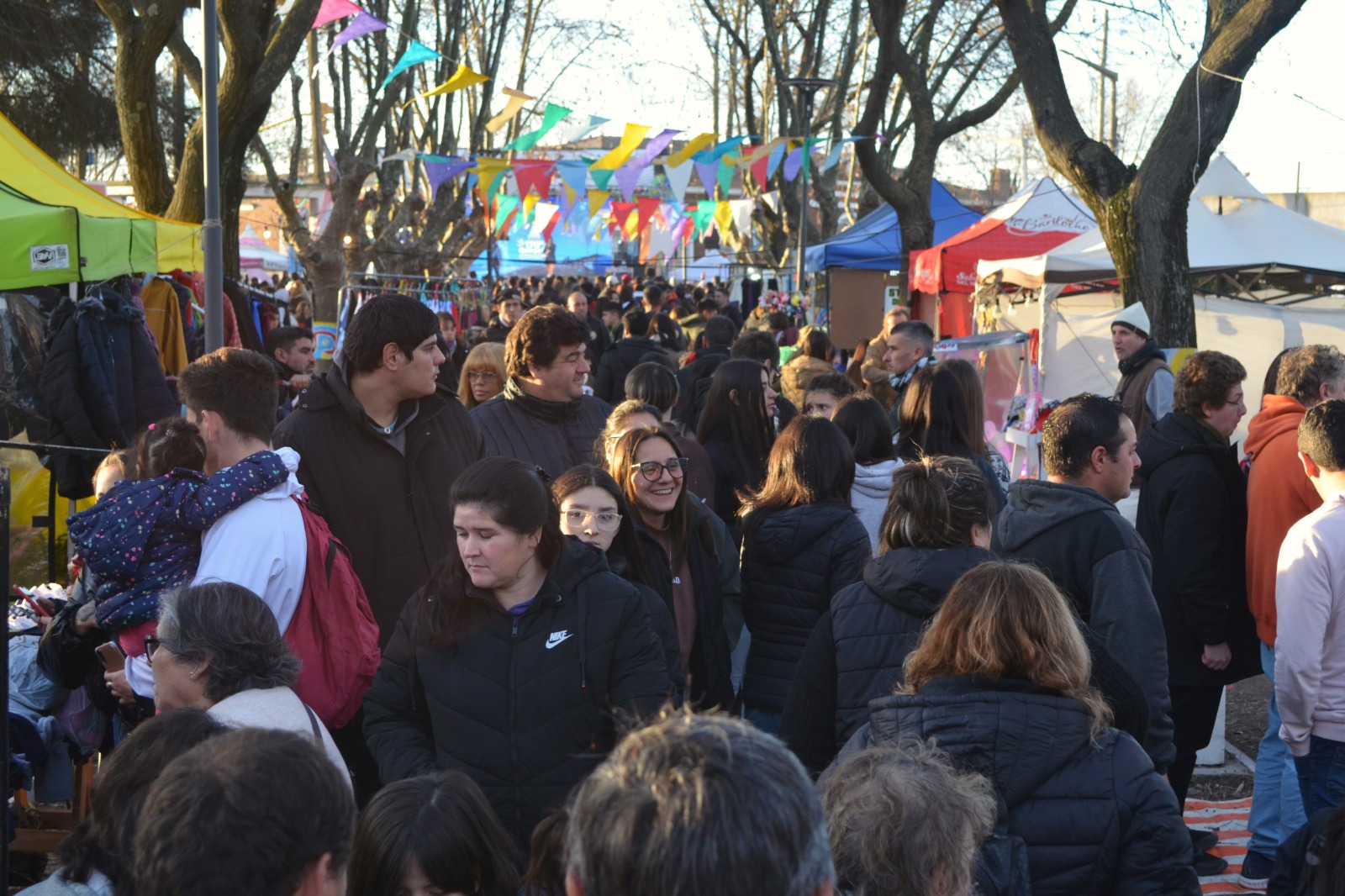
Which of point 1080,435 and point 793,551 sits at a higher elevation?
point 1080,435

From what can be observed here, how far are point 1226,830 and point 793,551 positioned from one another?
9.09 feet

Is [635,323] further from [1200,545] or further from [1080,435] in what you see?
[1080,435]

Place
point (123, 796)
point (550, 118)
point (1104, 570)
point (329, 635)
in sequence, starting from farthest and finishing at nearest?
1. point (550, 118)
2. point (1104, 570)
3. point (329, 635)
4. point (123, 796)

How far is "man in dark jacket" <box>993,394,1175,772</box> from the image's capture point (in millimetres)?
3713

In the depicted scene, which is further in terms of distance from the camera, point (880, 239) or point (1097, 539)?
point (880, 239)

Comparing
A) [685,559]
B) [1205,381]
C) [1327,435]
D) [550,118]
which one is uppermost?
[550,118]

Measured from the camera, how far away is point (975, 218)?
19.3 metres

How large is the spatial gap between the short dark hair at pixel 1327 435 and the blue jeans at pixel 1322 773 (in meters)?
0.96

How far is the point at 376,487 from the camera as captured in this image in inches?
161

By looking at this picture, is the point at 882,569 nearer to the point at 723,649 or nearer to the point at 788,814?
the point at 723,649

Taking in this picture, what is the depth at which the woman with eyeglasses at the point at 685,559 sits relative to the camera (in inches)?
168

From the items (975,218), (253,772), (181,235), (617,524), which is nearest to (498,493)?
(617,524)

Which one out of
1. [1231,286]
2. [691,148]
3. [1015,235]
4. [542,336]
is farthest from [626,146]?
[542,336]

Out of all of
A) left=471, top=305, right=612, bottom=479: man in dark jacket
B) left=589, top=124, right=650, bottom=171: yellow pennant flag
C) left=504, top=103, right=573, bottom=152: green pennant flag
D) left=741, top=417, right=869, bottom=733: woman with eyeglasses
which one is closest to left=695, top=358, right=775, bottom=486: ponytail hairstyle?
left=471, top=305, right=612, bottom=479: man in dark jacket
